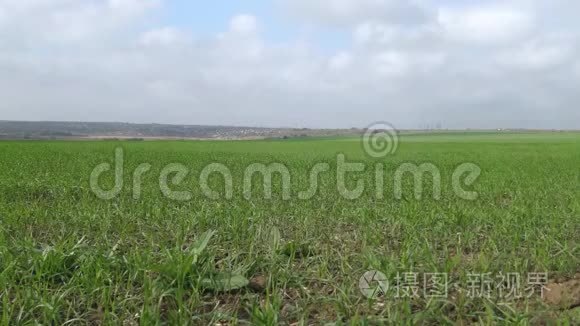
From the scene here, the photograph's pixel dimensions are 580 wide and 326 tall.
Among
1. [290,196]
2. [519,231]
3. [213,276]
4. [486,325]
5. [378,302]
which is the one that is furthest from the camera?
[290,196]

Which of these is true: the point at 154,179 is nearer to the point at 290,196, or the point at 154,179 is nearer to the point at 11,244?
the point at 290,196

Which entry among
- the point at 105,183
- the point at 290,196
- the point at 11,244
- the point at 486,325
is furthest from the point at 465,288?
the point at 105,183

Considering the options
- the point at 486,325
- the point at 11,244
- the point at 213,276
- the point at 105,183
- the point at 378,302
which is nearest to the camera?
the point at 486,325

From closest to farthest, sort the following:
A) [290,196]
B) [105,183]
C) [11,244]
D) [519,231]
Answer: [11,244] < [519,231] < [290,196] < [105,183]

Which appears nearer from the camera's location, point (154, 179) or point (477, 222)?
point (477, 222)

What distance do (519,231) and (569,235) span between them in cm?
45

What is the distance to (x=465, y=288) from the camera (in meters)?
2.67

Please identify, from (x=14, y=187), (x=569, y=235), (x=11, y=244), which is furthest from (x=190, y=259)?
(x=14, y=187)

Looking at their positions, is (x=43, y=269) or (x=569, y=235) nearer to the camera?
(x=43, y=269)

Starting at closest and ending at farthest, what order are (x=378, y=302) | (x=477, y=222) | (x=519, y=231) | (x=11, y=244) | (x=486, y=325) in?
(x=486, y=325), (x=378, y=302), (x=11, y=244), (x=519, y=231), (x=477, y=222)

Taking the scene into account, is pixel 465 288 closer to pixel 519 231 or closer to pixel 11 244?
pixel 519 231

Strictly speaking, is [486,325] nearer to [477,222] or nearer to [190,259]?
[190,259]

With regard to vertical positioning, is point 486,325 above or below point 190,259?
below

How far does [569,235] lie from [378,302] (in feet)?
7.92
